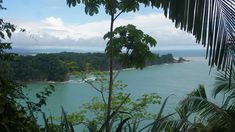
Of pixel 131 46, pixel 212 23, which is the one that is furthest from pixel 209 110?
pixel 212 23

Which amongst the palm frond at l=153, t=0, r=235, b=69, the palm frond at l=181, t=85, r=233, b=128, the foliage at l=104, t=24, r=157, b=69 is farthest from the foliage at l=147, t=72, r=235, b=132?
the palm frond at l=153, t=0, r=235, b=69

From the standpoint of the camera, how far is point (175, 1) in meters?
1.01

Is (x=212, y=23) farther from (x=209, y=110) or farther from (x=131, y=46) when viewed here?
(x=131, y=46)

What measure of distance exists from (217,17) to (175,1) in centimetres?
13

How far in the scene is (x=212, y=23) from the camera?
0.99m

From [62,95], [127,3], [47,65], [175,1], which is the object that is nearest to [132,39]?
[127,3]

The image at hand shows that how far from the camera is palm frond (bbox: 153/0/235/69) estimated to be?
3.21ft

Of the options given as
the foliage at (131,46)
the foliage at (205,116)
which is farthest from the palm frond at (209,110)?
the foliage at (131,46)

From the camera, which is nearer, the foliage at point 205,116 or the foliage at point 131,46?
the foliage at point 205,116

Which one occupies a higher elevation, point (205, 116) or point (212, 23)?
point (212, 23)

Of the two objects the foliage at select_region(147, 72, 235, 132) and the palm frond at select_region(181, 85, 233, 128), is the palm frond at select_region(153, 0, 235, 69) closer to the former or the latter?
the foliage at select_region(147, 72, 235, 132)

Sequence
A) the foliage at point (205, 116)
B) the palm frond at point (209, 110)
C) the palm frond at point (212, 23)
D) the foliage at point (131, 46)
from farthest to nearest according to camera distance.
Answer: the foliage at point (131, 46)
the palm frond at point (209, 110)
the foliage at point (205, 116)
the palm frond at point (212, 23)

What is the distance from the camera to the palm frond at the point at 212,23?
978 mm

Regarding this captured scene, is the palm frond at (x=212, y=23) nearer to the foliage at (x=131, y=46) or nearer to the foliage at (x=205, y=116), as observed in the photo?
the foliage at (x=205, y=116)
